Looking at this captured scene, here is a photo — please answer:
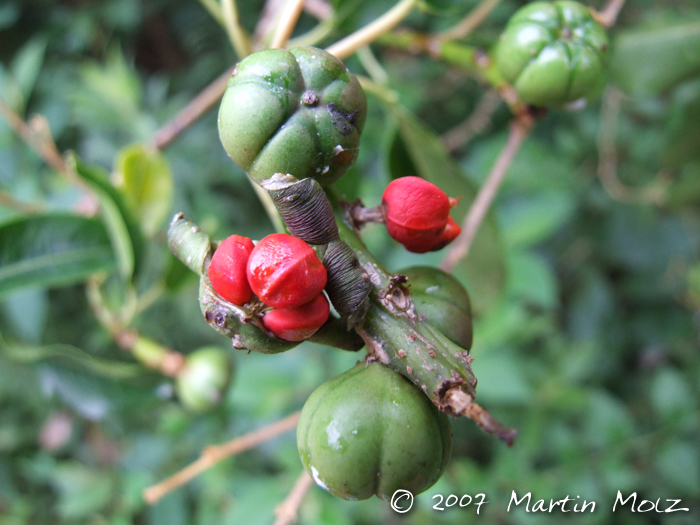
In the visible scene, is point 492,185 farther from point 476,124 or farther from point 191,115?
point 476,124

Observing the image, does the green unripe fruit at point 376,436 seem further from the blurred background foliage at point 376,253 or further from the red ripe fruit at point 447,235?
the blurred background foliage at point 376,253

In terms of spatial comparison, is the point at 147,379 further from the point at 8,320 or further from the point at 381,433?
the point at 381,433

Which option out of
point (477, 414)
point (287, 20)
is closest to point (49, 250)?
point (287, 20)

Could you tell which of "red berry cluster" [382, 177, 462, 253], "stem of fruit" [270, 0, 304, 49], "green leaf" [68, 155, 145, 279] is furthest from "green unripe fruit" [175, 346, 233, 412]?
"red berry cluster" [382, 177, 462, 253]

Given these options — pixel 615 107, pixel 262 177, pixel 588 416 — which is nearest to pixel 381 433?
pixel 262 177

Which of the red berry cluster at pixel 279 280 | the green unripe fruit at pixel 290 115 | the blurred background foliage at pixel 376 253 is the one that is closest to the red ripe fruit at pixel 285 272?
the red berry cluster at pixel 279 280

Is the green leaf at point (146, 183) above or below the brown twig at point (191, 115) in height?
Answer: below
